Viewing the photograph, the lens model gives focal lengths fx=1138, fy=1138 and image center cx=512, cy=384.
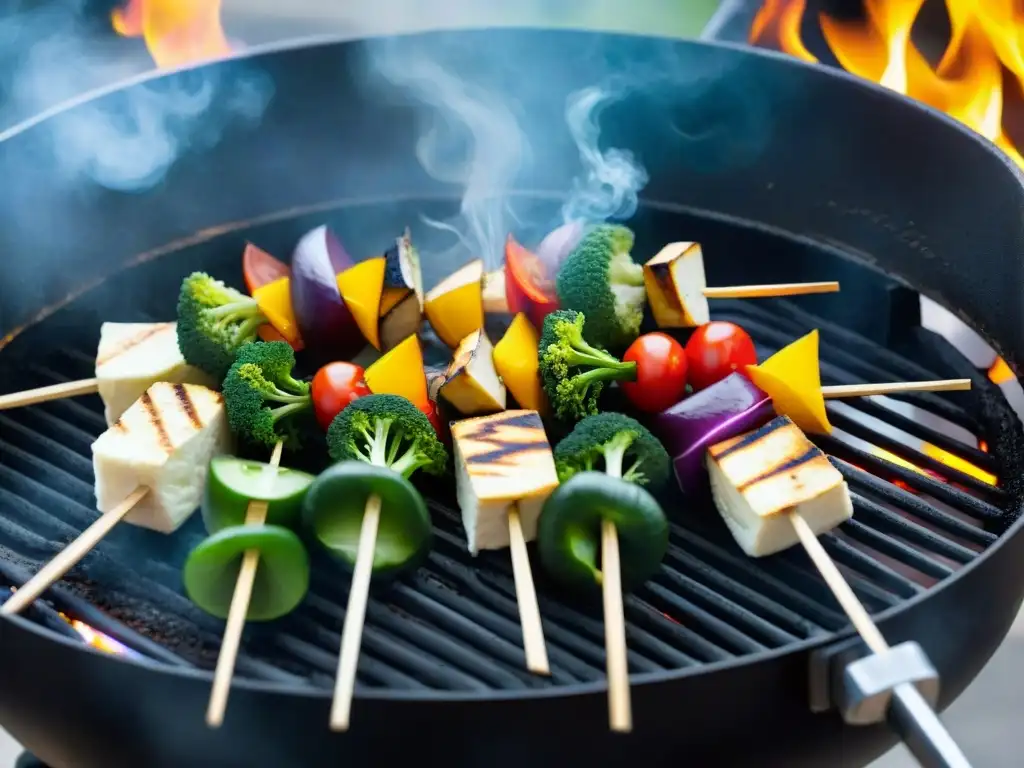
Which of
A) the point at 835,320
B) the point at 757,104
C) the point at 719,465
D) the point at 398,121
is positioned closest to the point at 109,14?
the point at 398,121

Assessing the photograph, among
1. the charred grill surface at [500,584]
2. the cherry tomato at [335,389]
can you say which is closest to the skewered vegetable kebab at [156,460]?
the charred grill surface at [500,584]

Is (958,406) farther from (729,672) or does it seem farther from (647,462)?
Result: (729,672)

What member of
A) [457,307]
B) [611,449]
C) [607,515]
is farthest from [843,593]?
[457,307]

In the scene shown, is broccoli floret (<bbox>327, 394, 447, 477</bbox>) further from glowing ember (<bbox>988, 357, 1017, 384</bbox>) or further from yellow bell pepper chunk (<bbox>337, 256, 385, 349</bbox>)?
glowing ember (<bbox>988, 357, 1017, 384</bbox>)

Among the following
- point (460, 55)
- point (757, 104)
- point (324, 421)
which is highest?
point (460, 55)

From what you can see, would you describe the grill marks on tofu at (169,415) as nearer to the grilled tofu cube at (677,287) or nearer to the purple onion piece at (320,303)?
the purple onion piece at (320,303)
